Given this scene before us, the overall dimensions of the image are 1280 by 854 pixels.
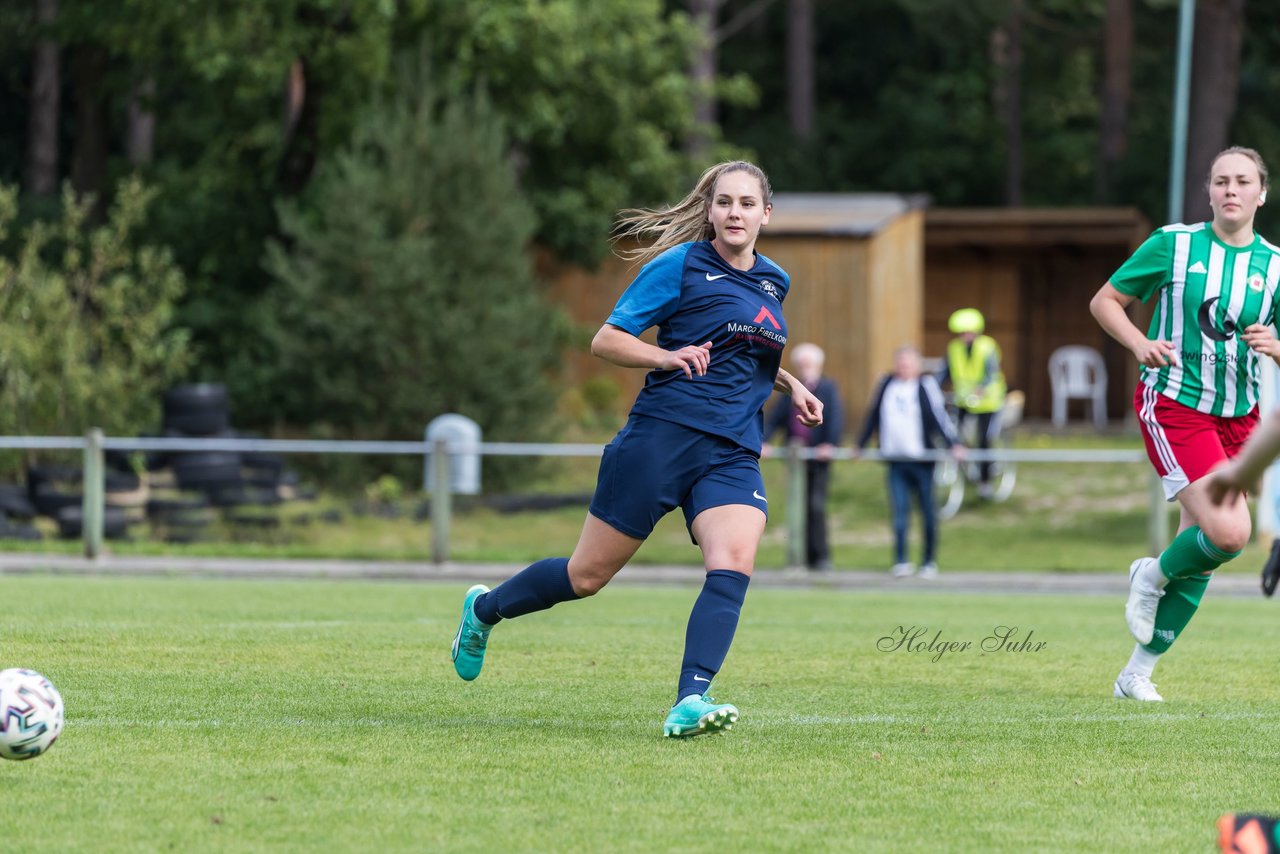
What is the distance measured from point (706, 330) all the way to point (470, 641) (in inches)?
58.7

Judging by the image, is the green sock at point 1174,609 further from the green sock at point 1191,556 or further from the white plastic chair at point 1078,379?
the white plastic chair at point 1078,379

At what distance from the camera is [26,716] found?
5199 mm

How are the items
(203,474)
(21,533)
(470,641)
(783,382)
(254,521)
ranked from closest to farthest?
(783,382) < (470,641) < (21,533) < (254,521) < (203,474)

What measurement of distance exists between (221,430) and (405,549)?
3.73 metres

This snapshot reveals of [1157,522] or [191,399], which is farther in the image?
[191,399]

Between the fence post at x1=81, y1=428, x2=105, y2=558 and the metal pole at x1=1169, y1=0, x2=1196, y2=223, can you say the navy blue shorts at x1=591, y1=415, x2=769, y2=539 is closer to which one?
the fence post at x1=81, y1=428, x2=105, y2=558

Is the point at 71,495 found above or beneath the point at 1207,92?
beneath

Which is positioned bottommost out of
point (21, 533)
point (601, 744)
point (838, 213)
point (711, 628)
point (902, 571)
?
point (902, 571)

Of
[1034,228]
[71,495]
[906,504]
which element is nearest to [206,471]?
[71,495]

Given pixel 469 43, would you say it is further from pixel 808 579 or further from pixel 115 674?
pixel 115 674

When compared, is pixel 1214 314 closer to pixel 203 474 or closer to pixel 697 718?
pixel 697 718

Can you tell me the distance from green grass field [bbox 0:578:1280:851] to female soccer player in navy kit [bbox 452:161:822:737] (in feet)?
1.71
